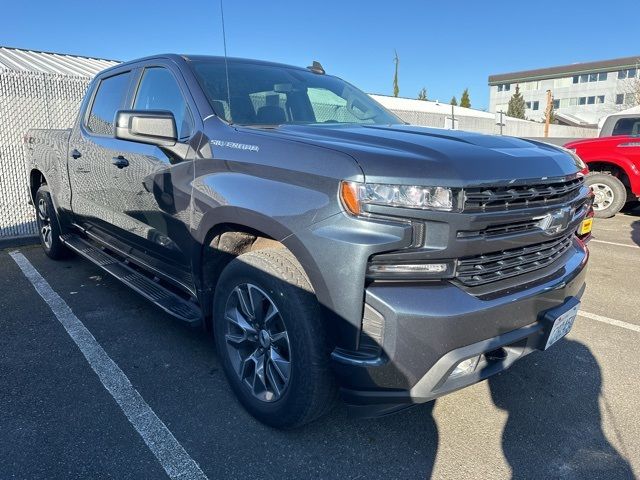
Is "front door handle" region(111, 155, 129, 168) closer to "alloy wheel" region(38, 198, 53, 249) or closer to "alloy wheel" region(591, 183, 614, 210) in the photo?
"alloy wheel" region(38, 198, 53, 249)

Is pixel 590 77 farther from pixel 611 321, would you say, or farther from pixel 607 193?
pixel 611 321

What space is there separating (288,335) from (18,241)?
Answer: 5.65m

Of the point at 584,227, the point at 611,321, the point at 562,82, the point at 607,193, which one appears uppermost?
the point at 562,82

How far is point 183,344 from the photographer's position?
348 centimetres

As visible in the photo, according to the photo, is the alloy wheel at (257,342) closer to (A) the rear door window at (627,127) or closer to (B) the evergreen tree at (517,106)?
(A) the rear door window at (627,127)

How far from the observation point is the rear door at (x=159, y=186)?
9.53 ft

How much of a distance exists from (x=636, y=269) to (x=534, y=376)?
3.35m

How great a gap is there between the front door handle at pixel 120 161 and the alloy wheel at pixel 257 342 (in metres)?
1.48

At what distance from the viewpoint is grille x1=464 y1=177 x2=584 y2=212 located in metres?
2.00

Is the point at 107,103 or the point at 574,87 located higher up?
the point at 574,87

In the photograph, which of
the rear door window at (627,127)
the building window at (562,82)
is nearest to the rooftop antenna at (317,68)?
the rear door window at (627,127)

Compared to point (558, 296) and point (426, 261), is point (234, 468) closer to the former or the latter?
point (426, 261)

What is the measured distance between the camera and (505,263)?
2.17 m

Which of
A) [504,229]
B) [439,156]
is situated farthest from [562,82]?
[439,156]
